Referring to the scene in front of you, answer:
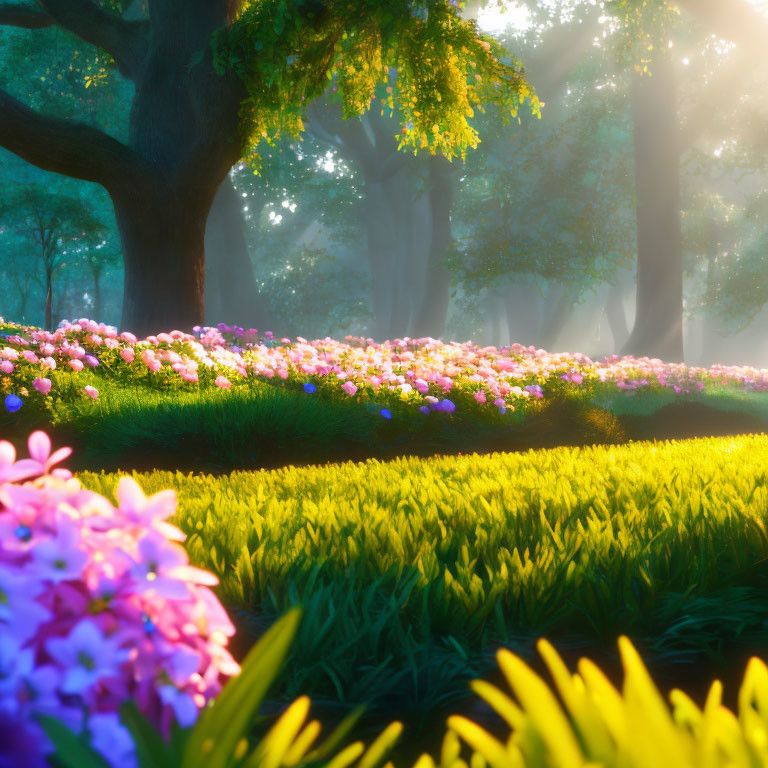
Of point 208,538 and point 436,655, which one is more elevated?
point 208,538

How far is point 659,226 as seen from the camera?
70.2 feet

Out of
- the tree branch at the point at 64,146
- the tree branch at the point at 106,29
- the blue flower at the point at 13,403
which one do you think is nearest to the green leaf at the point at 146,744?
the blue flower at the point at 13,403

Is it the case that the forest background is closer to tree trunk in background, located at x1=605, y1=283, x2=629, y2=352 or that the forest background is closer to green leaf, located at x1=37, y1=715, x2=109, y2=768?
tree trunk in background, located at x1=605, y1=283, x2=629, y2=352

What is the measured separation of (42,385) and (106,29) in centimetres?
913

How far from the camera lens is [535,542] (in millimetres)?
2910

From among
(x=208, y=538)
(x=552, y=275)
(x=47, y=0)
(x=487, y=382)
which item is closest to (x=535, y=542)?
(x=208, y=538)

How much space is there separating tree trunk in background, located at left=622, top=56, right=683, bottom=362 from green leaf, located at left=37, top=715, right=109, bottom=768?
2214 cm

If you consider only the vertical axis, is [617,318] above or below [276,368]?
above

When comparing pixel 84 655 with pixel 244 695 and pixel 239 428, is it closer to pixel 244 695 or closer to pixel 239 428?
pixel 244 695

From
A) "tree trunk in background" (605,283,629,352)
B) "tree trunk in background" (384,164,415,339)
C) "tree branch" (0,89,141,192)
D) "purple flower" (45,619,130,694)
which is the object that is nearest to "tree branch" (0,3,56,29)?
"tree branch" (0,89,141,192)

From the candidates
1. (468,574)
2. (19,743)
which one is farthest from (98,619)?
(468,574)

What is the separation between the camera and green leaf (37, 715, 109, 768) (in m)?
0.81

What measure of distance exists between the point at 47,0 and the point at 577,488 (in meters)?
12.9

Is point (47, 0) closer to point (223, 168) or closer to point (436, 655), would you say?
point (223, 168)
